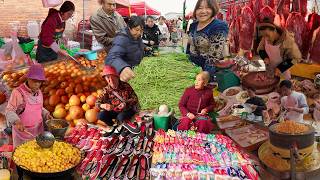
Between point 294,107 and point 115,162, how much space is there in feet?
5.13

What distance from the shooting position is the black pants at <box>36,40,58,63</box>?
3426 millimetres

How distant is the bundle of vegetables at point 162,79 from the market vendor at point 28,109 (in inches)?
31.9

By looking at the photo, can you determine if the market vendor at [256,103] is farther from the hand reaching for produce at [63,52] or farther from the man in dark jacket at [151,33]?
the hand reaching for produce at [63,52]

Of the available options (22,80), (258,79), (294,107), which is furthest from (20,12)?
(294,107)

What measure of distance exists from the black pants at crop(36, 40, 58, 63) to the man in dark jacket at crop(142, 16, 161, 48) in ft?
2.84

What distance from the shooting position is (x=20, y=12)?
438 cm

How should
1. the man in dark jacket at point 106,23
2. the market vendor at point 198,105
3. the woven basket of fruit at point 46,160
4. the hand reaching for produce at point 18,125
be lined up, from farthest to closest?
the market vendor at point 198,105 < the man in dark jacket at point 106,23 < the hand reaching for produce at point 18,125 < the woven basket of fruit at point 46,160

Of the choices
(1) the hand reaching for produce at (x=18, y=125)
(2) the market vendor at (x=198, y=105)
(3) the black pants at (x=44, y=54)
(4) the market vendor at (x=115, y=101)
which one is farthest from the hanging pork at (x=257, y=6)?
(1) the hand reaching for produce at (x=18, y=125)

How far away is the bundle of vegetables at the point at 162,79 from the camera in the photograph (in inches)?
130

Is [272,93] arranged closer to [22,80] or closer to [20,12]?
[22,80]

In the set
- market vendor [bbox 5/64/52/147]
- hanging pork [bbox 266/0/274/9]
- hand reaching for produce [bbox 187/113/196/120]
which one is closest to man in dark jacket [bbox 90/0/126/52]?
market vendor [bbox 5/64/52/147]

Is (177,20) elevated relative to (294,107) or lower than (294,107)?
elevated

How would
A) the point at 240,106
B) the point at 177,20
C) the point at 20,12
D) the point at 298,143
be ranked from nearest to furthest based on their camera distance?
the point at 298,143 < the point at 240,106 < the point at 177,20 < the point at 20,12

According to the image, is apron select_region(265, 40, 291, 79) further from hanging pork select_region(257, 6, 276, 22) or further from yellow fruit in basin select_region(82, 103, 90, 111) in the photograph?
yellow fruit in basin select_region(82, 103, 90, 111)
